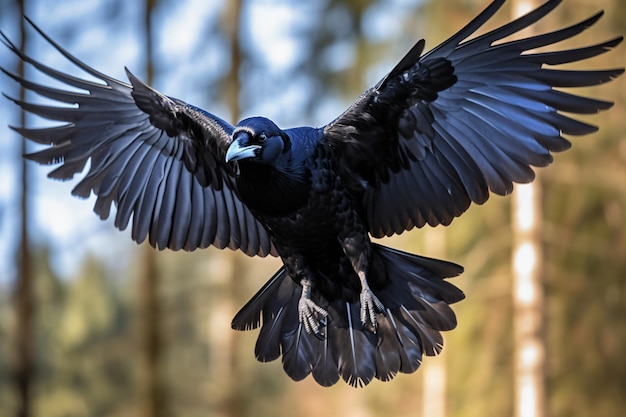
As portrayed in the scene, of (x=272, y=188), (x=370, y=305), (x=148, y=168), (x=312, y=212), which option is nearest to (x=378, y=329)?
(x=370, y=305)

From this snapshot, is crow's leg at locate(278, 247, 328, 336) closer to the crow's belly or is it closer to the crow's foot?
the crow's belly

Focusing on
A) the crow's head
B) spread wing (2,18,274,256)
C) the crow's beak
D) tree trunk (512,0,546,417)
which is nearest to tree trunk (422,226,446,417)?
tree trunk (512,0,546,417)

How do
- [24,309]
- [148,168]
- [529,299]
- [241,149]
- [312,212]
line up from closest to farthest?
1. [241,149]
2. [312,212]
3. [148,168]
4. [529,299]
5. [24,309]

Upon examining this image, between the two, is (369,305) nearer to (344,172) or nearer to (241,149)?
(344,172)

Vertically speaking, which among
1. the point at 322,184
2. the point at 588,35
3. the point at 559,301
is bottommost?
the point at 559,301

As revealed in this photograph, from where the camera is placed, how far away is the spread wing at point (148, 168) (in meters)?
3.81

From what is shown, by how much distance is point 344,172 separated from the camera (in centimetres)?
345

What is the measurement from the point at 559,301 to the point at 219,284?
4.13 metres

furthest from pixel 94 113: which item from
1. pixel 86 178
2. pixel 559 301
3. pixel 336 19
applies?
pixel 336 19

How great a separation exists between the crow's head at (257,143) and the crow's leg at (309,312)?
0.63 m

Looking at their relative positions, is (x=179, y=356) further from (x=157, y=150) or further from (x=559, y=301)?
(x=157, y=150)

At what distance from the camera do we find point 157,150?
3.99 metres

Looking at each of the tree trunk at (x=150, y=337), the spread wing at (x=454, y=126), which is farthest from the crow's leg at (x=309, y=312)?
the tree trunk at (x=150, y=337)

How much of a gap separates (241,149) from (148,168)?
1151 millimetres
